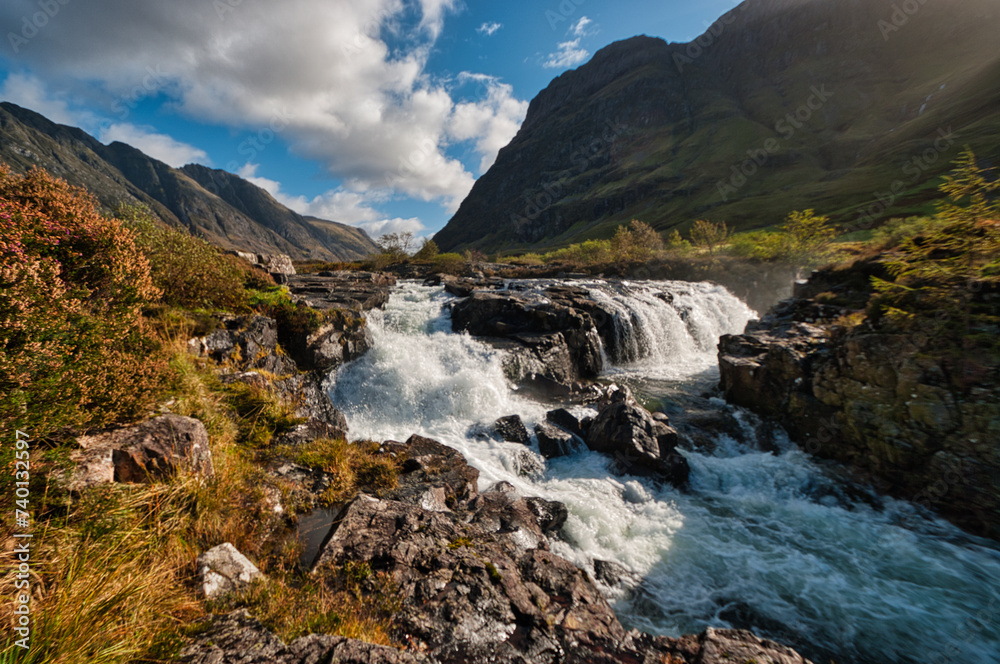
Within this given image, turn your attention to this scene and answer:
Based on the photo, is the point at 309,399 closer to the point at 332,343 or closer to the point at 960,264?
the point at 332,343

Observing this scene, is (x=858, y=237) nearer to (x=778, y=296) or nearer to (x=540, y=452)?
(x=778, y=296)

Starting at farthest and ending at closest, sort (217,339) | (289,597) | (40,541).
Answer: (217,339) < (289,597) < (40,541)

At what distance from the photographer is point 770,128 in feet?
416

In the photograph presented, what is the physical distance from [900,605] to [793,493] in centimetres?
283

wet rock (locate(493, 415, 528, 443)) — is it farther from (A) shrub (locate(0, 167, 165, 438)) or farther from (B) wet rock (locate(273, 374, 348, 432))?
(A) shrub (locate(0, 167, 165, 438))

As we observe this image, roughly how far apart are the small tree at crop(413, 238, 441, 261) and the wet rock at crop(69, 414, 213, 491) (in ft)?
133

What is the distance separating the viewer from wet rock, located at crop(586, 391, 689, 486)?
28.7 ft

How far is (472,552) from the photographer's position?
182 inches

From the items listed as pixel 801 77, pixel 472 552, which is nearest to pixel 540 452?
pixel 472 552

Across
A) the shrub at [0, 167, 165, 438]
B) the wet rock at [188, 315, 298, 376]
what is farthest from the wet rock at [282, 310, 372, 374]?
the shrub at [0, 167, 165, 438]

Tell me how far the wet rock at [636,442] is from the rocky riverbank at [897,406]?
12.3 ft

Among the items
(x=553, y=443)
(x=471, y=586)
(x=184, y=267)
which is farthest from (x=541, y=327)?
(x=471, y=586)

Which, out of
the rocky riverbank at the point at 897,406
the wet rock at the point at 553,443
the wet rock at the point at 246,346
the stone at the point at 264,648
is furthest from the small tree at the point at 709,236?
the stone at the point at 264,648

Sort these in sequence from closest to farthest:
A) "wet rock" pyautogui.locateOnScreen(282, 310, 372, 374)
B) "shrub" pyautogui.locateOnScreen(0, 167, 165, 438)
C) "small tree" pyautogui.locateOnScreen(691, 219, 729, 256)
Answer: "shrub" pyautogui.locateOnScreen(0, 167, 165, 438) → "wet rock" pyautogui.locateOnScreen(282, 310, 372, 374) → "small tree" pyautogui.locateOnScreen(691, 219, 729, 256)
